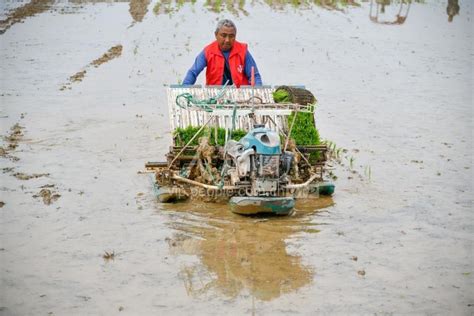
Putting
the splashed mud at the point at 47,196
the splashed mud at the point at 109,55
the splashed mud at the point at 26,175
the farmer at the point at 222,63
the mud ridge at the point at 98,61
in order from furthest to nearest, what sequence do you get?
the splashed mud at the point at 109,55
the mud ridge at the point at 98,61
the farmer at the point at 222,63
the splashed mud at the point at 26,175
the splashed mud at the point at 47,196

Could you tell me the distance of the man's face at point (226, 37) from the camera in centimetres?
998

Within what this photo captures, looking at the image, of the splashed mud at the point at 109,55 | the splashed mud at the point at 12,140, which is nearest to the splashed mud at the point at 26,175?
the splashed mud at the point at 12,140

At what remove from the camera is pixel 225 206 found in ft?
28.7

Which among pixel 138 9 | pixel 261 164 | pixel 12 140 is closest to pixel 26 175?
pixel 12 140

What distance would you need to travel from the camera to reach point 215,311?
5910 mm

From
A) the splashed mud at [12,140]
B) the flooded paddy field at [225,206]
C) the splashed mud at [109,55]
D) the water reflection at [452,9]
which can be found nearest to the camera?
the flooded paddy field at [225,206]

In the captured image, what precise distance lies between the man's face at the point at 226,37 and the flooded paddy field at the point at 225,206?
210cm

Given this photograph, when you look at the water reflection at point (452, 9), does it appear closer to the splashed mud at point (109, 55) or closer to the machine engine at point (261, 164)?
the splashed mud at point (109, 55)

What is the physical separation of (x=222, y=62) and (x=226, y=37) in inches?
16.6

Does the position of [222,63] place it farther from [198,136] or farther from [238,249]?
[238,249]

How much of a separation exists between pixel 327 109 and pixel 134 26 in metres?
12.2

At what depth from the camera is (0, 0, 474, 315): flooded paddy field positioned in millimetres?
6328

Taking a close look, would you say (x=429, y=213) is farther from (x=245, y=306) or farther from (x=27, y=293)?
(x=27, y=293)

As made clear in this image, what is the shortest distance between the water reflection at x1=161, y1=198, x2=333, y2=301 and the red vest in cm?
232
